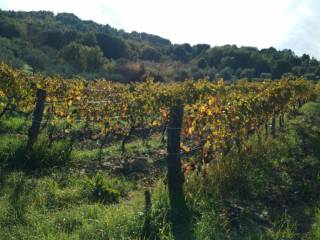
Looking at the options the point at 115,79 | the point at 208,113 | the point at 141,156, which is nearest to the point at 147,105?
the point at 141,156

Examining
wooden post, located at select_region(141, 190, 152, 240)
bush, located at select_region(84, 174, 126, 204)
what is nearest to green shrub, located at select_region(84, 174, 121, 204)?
bush, located at select_region(84, 174, 126, 204)

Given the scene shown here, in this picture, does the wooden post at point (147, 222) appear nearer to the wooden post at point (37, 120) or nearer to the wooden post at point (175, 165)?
the wooden post at point (175, 165)

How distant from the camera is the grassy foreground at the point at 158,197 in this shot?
5973 mm

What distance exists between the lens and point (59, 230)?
5891mm

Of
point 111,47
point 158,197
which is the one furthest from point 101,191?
point 111,47

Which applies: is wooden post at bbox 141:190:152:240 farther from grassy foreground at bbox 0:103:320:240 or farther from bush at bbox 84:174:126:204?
bush at bbox 84:174:126:204

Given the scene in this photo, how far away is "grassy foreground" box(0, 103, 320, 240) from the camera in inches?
235

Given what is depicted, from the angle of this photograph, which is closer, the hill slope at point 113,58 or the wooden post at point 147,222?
the wooden post at point 147,222

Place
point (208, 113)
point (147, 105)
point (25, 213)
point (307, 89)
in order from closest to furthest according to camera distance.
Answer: point (25, 213) < point (208, 113) < point (147, 105) < point (307, 89)

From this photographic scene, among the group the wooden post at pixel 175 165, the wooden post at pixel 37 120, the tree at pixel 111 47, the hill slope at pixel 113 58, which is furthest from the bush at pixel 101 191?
the tree at pixel 111 47

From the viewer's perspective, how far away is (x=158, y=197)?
21.9 feet

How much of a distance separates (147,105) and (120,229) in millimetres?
8503

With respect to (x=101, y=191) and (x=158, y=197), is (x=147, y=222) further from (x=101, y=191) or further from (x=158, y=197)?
(x=101, y=191)

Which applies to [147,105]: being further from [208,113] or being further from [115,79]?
[115,79]
